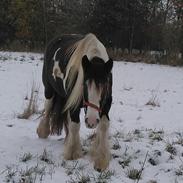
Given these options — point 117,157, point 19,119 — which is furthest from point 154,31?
point 117,157

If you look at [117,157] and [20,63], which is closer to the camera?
[117,157]

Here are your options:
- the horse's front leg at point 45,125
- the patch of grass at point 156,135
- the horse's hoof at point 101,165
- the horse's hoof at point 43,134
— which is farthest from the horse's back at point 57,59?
the patch of grass at point 156,135

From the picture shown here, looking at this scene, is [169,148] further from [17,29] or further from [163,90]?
[17,29]

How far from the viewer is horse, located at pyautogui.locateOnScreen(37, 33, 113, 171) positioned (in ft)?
13.6

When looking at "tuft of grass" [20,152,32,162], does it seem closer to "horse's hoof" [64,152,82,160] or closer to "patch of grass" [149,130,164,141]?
"horse's hoof" [64,152,82,160]

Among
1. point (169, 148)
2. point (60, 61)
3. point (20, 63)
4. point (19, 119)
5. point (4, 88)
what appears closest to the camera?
point (169, 148)

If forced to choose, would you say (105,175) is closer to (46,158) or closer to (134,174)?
(134,174)

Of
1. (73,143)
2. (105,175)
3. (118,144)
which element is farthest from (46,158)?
(118,144)

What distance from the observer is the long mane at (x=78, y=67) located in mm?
4474

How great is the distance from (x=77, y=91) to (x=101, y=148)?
686 millimetres

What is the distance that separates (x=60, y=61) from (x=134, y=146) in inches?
55.5

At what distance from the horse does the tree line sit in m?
13.5

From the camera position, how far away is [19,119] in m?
6.62

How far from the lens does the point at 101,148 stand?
4590 mm
